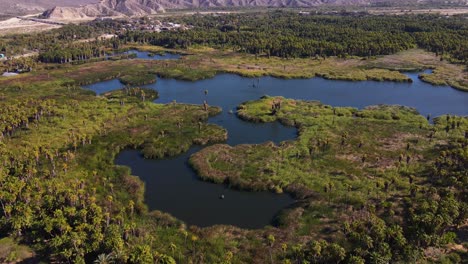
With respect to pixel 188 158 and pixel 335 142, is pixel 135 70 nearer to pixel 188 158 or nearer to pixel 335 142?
pixel 188 158

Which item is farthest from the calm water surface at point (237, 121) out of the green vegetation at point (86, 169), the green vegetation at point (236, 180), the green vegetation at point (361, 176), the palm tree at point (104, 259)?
the palm tree at point (104, 259)

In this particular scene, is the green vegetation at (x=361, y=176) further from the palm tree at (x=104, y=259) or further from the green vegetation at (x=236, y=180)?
the palm tree at (x=104, y=259)

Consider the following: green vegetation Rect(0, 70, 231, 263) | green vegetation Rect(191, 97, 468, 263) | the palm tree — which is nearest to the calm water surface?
green vegetation Rect(191, 97, 468, 263)

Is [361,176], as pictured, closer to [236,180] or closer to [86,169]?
[236,180]

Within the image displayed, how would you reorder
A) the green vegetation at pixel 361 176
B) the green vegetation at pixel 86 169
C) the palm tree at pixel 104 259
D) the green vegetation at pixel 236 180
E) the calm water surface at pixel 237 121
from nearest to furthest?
1. the palm tree at pixel 104 259
2. the green vegetation at pixel 361 176
3. the green vegetation at pixel 236 180
4. the green vegetation at pixel 86 169
5. the calm water surface at pixel 237 121

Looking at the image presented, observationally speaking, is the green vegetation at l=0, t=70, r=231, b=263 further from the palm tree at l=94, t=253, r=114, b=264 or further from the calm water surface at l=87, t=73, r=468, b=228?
the calm water surface at l=87, t=73, r=468, b=228
